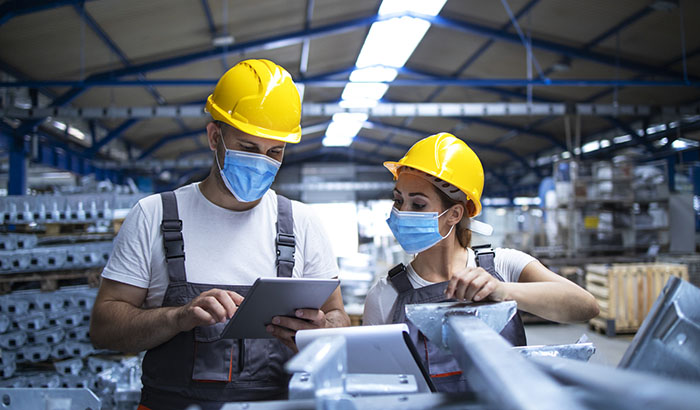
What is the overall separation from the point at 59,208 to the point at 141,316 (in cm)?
383

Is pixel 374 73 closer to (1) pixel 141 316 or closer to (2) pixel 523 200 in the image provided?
(1) pixel 141 316

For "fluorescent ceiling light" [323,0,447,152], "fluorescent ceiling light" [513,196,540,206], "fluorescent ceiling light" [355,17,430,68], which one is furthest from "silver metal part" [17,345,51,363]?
"fluorescent ceiling light" [513,196,540,206]

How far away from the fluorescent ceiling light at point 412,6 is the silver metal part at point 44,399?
854cm

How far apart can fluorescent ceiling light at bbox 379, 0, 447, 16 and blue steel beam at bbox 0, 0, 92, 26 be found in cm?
526

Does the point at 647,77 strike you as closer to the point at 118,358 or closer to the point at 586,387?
the point at 118,358

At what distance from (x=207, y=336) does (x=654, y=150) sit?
13.6 meters

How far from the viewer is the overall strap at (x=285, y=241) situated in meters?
1.84

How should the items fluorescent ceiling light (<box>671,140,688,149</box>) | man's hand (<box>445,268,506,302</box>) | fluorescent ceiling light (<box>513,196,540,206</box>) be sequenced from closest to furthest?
man's hand (<box>445,268,506,302</box>)
fluorescent ceiling light (<box>671,140,688,149</box>)
fluorescent ceiling light (<box>513,196,540,206</box>)

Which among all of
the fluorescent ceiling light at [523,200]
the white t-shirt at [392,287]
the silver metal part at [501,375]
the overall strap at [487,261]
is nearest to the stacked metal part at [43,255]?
the white t-shirt at [392,287]

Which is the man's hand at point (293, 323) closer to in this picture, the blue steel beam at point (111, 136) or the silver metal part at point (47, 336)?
the silver metal part at point (47, 336)

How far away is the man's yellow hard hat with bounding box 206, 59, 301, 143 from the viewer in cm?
185

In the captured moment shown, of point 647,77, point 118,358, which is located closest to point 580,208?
point 647,77

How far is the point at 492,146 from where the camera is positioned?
59.0 feet

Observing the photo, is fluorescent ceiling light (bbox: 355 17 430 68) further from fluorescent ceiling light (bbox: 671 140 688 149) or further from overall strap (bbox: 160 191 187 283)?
overall strap (bbox: 160 191 187 283)
